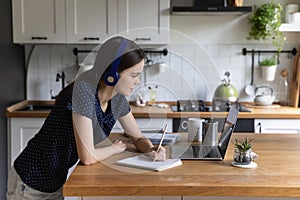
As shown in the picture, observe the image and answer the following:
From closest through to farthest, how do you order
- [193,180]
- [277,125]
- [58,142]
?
[193,180]
[58,142]
[277,125]

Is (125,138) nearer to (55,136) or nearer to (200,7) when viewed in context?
(55,136)

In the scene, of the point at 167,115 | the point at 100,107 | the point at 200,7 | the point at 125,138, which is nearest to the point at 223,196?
the point at 100,107

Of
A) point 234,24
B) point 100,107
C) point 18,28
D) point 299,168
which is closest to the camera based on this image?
point 299,168

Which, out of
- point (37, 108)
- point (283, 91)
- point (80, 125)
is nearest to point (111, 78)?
point (80, 125)

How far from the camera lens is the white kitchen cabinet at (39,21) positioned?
144 inches

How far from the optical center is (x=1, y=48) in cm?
343

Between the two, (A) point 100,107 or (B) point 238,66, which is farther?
(B) point 238,66

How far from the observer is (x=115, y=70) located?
1796 mm

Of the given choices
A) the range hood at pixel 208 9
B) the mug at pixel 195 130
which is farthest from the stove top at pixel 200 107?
the mug at pixel 195 130

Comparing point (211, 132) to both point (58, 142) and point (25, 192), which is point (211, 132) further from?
point (25, 192)

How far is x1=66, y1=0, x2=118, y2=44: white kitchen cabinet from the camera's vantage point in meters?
3.64

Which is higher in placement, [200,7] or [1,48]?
[200,7]

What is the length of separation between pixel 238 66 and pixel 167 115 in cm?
95

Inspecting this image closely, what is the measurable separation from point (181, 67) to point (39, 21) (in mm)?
1306
